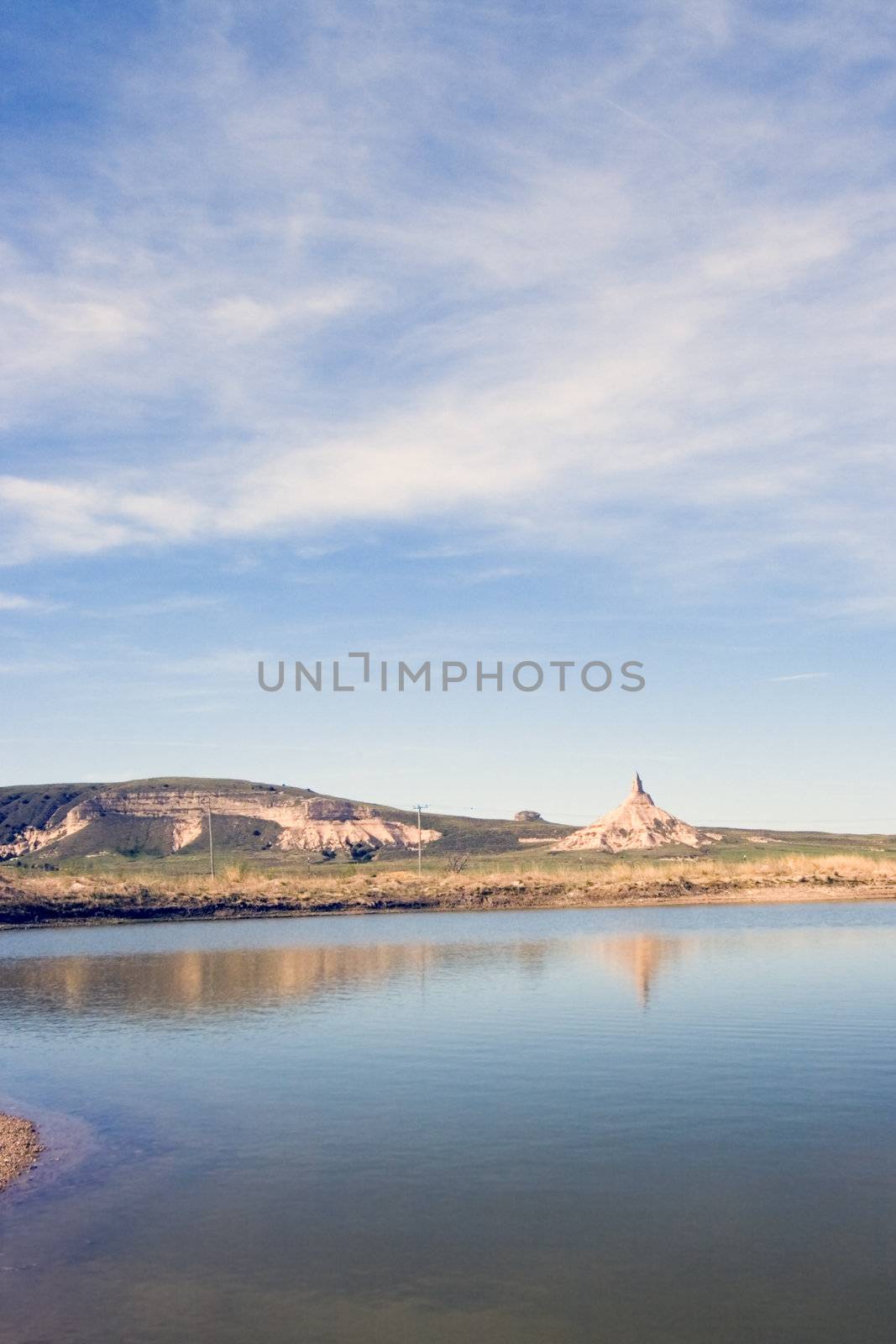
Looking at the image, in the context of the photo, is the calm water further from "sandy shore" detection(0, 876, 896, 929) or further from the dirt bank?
the dirt bank

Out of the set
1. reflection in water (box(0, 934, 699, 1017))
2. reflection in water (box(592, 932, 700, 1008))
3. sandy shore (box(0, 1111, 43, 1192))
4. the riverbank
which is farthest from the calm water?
the riverbank

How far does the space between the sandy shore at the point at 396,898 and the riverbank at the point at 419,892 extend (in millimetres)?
89

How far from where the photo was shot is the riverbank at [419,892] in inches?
3974

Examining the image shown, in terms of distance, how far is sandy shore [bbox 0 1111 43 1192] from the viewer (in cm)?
1950

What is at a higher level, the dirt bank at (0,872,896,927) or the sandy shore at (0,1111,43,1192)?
the sandy shore at (0,1111,43,1192)

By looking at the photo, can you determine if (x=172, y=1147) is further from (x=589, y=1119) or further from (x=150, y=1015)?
(x=150, y=1015)

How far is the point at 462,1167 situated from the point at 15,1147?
8.69 m

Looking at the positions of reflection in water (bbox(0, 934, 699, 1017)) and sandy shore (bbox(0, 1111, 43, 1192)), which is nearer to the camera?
sandy shore (bbox(0, 1111, 43, 1192))

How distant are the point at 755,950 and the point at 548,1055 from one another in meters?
28.5

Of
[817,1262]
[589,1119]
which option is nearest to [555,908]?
[589,1119]

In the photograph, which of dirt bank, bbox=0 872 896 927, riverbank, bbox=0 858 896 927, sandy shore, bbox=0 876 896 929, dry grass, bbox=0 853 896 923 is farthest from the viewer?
dry grass, bbox=0 853 896 923

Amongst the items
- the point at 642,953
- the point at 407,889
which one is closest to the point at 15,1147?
the point at 642,953

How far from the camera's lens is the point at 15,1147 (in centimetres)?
2114

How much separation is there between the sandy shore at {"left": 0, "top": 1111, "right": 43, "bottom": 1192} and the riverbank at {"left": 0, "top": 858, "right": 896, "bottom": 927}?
77.3 metres
